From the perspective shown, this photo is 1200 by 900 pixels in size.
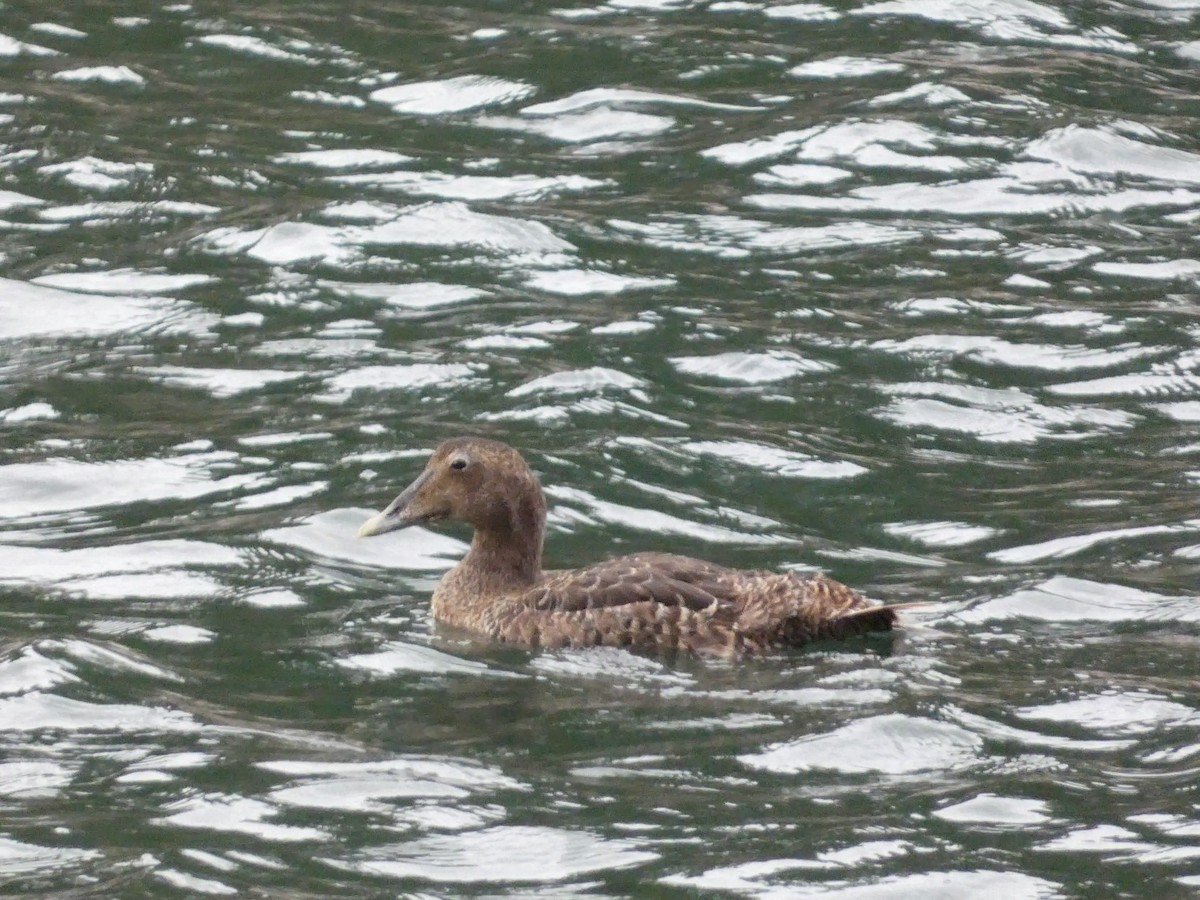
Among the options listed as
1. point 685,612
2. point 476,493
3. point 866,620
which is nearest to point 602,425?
point 476,493

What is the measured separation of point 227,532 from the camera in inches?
404

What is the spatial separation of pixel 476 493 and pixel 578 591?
2.58ft

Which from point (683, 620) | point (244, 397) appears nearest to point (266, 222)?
point (244, 397)

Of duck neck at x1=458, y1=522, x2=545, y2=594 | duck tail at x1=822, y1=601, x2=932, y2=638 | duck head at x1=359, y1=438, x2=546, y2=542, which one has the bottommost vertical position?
duck neck at x1=458, y1=522, x2=545, y2=594

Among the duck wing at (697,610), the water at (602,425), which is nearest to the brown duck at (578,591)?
the duck wing at (697,610)

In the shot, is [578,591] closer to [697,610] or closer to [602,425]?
[697,610]

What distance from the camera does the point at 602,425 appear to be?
11.6 m

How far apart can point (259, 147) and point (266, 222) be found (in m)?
1.49

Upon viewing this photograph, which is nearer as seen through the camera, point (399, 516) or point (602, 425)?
point (399, 516)

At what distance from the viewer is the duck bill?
9797 millimetres

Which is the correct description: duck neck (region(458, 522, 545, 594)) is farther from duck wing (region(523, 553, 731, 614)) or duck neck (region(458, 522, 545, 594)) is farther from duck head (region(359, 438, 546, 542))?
duck wing (region(523, 553, 731, 614))

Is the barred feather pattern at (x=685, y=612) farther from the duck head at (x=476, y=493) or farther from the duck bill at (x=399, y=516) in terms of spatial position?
the duck bill at (x=399, y=516)

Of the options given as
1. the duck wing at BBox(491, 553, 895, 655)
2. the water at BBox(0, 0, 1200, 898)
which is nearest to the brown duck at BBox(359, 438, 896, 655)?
the duck wing at BBox(491, 553, 895, 655)

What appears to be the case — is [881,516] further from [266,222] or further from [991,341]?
[266,222]
